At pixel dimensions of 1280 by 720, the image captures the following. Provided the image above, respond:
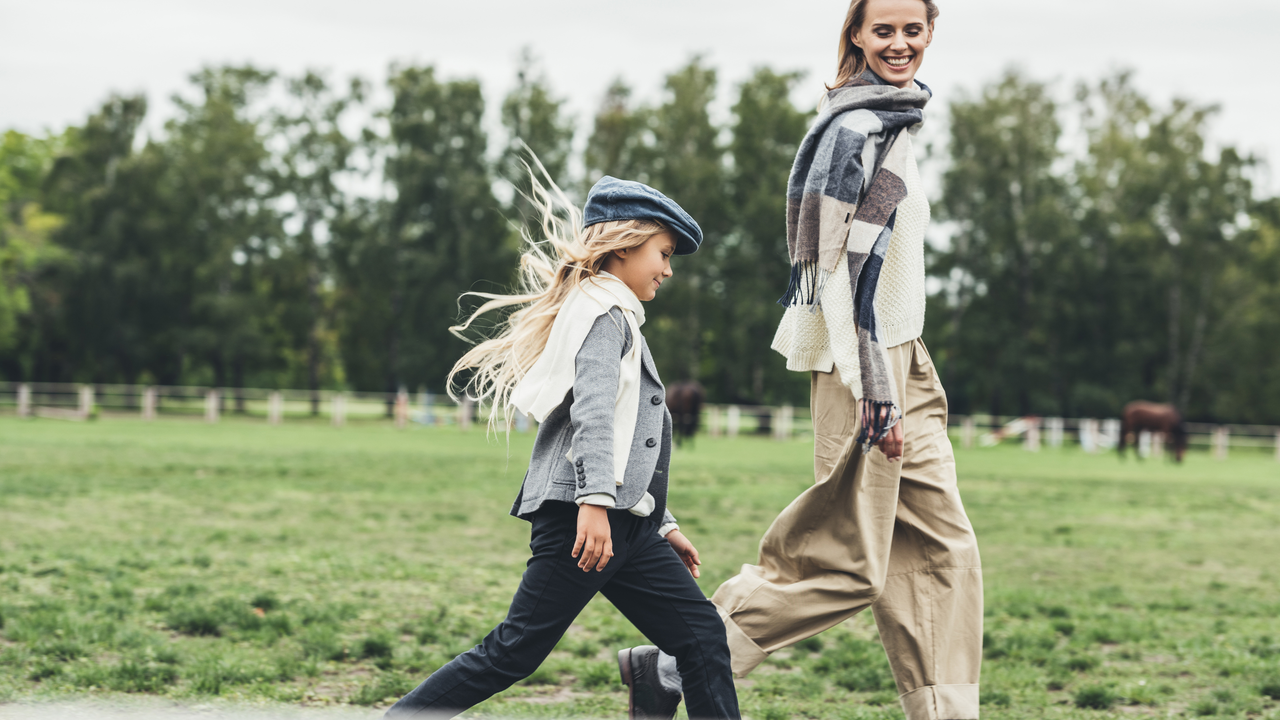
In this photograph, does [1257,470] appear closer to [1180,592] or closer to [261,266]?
[1180,592]

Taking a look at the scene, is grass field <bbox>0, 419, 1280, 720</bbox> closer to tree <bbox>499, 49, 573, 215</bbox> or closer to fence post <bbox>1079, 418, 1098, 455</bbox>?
fence post <bbox>1079, 418, 1098, 455</bbox>

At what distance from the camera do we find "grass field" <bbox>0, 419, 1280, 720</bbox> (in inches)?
154

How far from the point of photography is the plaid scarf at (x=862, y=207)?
8.57ft

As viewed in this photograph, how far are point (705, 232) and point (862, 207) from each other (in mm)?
39850

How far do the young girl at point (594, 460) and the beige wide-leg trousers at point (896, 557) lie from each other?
0.34 metres

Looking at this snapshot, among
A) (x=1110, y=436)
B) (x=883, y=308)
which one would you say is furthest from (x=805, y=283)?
(x=1110, y=436)

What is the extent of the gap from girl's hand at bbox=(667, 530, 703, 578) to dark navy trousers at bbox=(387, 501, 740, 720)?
167 mm

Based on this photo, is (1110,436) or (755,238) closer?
(1110,436)

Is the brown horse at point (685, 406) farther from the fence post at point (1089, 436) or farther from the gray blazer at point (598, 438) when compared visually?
the gray blazer at point (598, 438)

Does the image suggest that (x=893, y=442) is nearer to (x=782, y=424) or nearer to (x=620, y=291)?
(x=620, y=291)

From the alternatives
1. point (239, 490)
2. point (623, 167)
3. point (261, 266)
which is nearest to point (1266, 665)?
point (239, 490)

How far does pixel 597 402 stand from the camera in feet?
7.95

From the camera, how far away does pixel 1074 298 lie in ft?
146

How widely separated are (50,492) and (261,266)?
3906 cm
